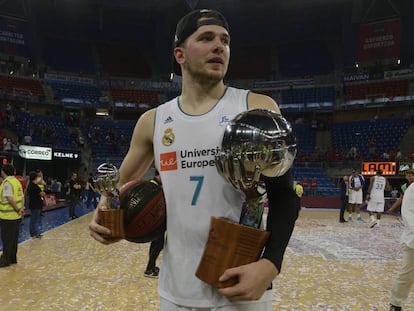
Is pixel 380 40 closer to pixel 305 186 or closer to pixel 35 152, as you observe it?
pixel 305 186

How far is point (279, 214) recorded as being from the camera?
1.25m

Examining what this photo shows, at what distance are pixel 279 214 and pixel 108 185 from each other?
686mm

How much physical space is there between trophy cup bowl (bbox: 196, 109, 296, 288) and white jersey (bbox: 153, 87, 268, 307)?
0.43 ft

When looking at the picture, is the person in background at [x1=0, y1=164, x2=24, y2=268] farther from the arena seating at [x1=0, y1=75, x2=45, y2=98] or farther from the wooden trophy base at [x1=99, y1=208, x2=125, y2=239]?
the arena seating at [x1=0, y1=75, x2=45, y2=98]

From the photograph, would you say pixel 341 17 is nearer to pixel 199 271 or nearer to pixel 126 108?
pixel 126 108

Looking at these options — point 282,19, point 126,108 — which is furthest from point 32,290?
point 282,19

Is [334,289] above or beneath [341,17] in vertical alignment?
beneath

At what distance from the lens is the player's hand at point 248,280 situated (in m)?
1.14

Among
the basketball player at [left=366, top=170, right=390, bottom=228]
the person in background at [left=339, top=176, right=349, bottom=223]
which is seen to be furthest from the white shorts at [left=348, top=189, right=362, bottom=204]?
the basketball player at [left=366, top=170, right=390, bottom=228]

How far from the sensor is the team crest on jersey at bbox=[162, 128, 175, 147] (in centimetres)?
146

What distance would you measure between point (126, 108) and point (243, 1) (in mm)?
11074

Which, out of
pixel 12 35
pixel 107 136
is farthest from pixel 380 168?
pixel 12 35

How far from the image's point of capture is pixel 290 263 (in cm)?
618

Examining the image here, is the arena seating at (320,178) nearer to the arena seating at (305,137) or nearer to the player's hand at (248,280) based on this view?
the arena seating at (305,137)
